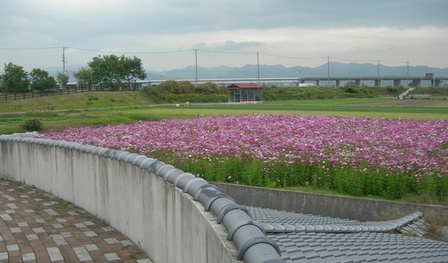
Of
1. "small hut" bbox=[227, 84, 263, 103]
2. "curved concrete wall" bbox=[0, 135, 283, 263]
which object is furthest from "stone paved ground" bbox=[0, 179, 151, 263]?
"small hut" bbox=[227, 84, 263, 103]

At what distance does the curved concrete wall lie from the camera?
11.3 ft

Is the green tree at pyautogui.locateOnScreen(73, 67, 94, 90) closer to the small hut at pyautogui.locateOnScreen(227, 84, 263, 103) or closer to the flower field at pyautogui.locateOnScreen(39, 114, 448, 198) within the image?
the small hut at pyautogui.locateOnScreen(227, 84, 263, 103)

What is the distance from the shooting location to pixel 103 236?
7.33 meters

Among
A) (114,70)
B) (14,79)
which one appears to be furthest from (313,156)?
(114,70)

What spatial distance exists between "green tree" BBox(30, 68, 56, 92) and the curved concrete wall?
63866 millimetres

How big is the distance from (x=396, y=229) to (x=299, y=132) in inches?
404

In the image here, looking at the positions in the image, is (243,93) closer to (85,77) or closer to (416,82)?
(85,77)

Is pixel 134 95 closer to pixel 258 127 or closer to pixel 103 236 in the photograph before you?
pixel 258 127

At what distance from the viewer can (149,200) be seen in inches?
245

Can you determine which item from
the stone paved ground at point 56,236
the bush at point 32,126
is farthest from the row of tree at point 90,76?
the stone paved ground at point 56,236

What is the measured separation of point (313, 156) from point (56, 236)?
722 centimetres

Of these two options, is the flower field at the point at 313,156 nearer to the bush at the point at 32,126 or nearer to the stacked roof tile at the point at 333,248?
the stacked roof tile at the point at 333,248

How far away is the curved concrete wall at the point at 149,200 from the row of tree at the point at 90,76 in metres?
63.0

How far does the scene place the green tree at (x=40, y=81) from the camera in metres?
72.4
